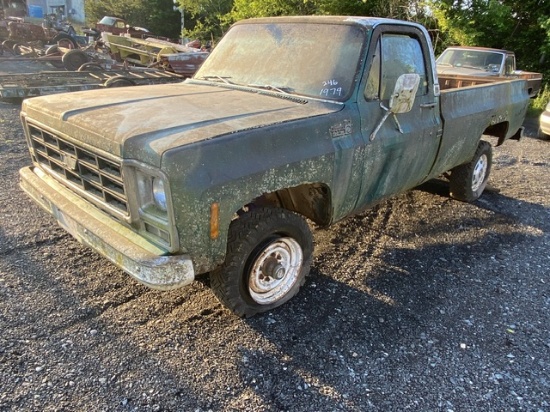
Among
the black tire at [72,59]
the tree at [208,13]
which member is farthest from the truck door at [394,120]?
the tree at [208,13]

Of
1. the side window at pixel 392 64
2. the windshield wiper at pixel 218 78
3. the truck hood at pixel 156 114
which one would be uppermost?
the side window at pixel 392 64

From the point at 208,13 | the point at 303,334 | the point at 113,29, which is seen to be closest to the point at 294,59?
the point at 303,334

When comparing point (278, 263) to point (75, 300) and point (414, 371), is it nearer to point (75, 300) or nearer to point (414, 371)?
point (414, 371)

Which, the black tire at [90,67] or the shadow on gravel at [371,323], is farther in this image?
the black tire at [90,67]

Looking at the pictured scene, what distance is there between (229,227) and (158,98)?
1283mm

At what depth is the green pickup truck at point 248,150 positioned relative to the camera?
2.48 meters

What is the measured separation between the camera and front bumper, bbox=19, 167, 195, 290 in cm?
245

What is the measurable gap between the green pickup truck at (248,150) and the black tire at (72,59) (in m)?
10.9

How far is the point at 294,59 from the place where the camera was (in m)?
3.58

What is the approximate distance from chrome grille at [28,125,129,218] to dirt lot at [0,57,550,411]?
824 millimetres

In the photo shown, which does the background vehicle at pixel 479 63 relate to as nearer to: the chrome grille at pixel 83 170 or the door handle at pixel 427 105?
the door handle at pixel 427 105

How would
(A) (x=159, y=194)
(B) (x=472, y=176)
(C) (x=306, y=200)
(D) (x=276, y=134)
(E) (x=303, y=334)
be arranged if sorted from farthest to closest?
1. (B) (x=472, y=176)
2. (C) (x=306, y=200)
3. (E) (x=303, y=334)
4. (D) (x=276, y=134)
5. (A) (x=159, y=194)

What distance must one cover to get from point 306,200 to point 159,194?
125 centimetres

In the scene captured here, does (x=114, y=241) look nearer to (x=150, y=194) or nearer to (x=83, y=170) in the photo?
(x=150, y=194)
